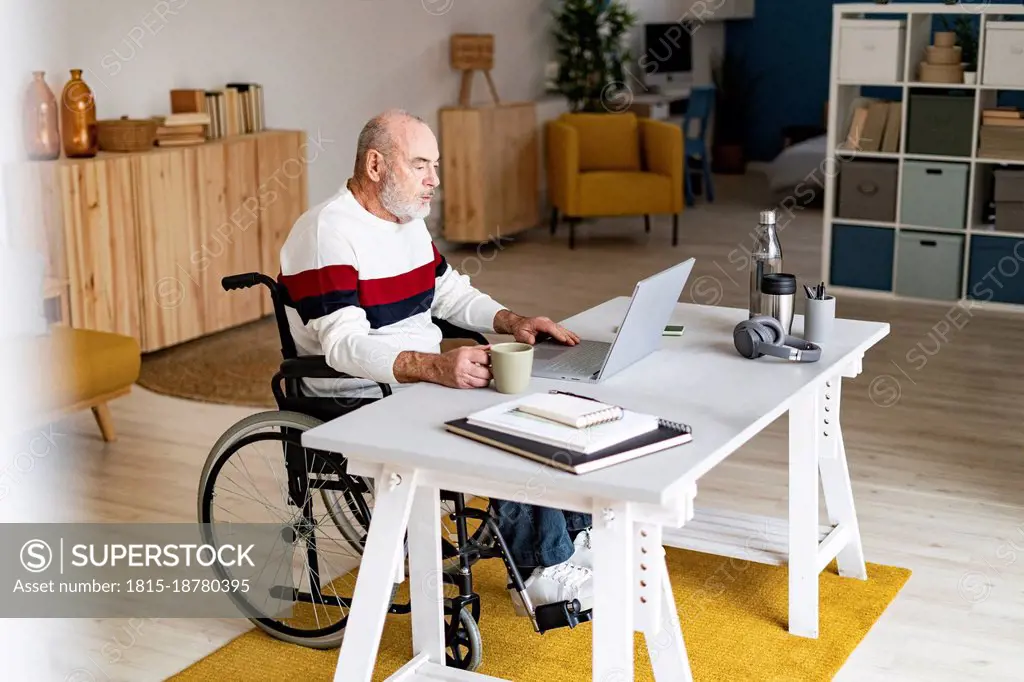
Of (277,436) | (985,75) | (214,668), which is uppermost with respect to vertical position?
(985,75)

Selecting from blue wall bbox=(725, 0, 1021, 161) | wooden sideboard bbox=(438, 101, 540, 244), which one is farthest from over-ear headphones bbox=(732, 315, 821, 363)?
blue wall bbox=(725, 0, 1021, 161)

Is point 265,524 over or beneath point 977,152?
beneath

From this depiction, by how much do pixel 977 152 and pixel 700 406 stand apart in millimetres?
4461

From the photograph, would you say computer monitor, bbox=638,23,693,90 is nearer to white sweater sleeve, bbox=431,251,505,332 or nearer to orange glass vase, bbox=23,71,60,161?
orange glass vase, bbox=23,71,60,161

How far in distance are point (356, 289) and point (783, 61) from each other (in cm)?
922

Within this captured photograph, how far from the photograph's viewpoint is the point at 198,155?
5570 mm

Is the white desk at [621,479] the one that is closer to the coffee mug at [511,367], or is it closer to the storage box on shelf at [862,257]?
the coffee mug at [511,367]

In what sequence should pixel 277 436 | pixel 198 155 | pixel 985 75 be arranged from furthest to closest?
pixel 985 75 < pixel 198 155 < pixel 277 436

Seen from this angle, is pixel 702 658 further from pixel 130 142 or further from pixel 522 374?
pixel 130 142

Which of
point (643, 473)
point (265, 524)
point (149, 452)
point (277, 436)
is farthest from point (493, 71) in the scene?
point (643, 473)

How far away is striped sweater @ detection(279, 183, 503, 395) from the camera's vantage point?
2.56 m

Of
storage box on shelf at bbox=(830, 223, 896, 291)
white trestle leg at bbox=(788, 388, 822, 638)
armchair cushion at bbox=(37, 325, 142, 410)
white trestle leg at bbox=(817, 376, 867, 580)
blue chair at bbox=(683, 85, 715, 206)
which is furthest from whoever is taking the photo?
blue chair at bbox=(683, 85, 715, 206)

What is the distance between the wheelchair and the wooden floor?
0.20 meters

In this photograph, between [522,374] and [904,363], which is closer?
[522,374]
